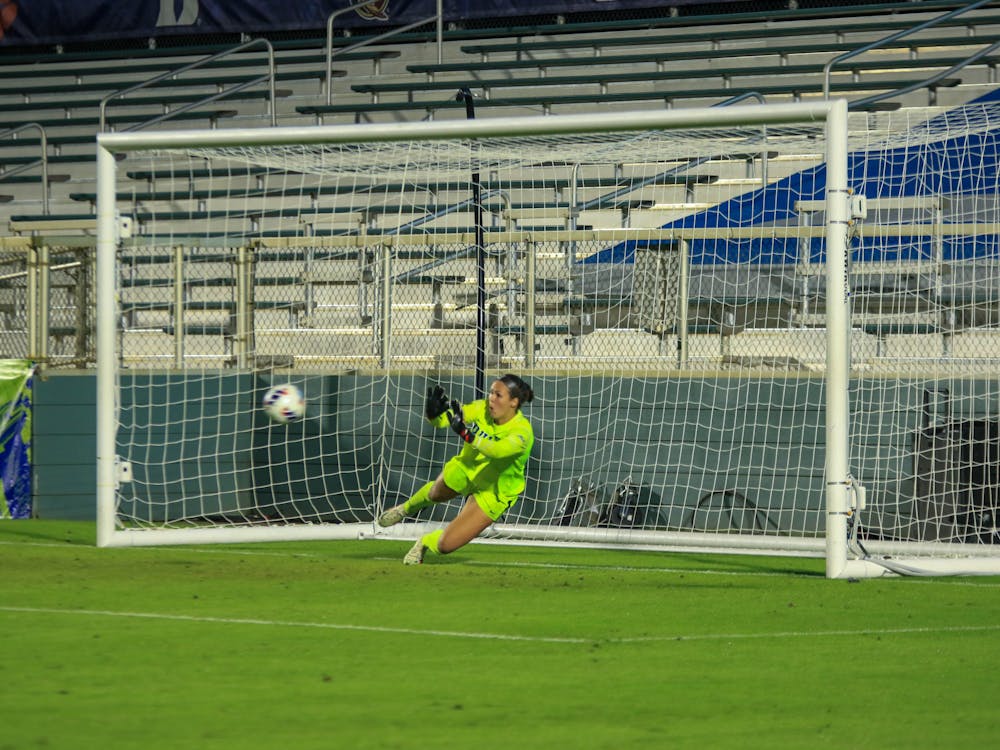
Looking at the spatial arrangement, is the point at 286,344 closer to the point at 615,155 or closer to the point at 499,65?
the point at 615,155

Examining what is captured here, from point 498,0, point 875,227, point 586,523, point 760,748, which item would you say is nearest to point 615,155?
point 875,227

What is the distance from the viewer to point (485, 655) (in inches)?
223

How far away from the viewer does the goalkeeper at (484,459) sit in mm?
8359

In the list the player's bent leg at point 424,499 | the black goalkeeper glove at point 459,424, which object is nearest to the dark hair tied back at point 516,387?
the black goalkeeper glove at point 459,424

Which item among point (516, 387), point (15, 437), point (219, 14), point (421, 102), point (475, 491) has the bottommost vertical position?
point (475, 491)

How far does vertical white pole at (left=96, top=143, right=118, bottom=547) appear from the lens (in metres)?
9.02

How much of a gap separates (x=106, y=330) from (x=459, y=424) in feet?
8.82

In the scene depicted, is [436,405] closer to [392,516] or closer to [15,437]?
[392,516]

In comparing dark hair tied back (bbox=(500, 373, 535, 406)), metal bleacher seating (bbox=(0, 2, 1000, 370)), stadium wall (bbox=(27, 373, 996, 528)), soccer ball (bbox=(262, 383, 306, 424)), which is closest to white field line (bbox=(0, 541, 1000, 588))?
soccer ball (bbox=(262, 383, 306, 424))

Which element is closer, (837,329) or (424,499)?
(837,329)

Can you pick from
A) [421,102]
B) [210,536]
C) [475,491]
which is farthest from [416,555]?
[421,102]

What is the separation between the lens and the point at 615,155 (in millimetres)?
10391

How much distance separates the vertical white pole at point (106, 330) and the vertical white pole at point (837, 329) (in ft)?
15.3

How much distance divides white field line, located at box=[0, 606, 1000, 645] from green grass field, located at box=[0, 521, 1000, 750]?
0.02 metres
